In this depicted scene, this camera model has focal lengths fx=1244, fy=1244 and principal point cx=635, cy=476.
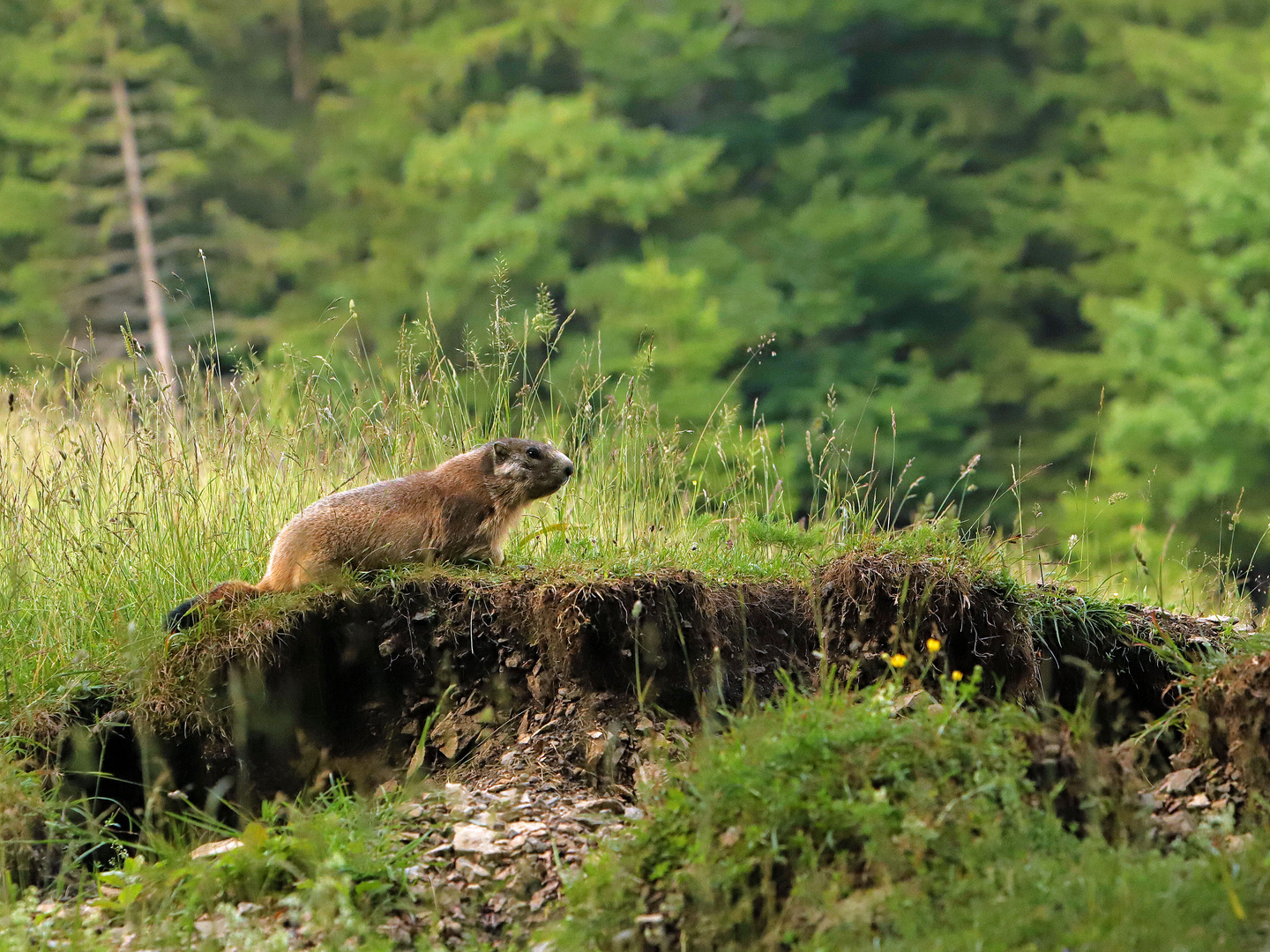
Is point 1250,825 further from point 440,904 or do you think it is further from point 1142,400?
point 1142,400

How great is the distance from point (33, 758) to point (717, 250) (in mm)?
17024

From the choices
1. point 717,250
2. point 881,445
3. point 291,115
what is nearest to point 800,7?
point 717,250

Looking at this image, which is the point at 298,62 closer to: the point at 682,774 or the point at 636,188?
the point at 636,188

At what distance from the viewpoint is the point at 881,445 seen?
19.7 meters

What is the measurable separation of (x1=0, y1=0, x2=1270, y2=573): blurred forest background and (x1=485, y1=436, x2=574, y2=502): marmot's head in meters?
11.7

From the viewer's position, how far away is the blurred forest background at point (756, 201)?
19.0 meters

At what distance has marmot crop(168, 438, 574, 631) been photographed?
5.26m

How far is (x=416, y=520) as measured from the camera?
550cm

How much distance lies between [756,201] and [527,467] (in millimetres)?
16928

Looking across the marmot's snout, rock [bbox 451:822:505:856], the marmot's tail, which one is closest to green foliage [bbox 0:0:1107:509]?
the marmot's snout

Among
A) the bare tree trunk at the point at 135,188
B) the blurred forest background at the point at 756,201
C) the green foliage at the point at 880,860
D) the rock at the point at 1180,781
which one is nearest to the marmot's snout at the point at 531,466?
the green foliage at the point at 880,860

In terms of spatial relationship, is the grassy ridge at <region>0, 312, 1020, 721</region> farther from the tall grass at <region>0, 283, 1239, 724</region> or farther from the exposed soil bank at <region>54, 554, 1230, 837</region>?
the exposed soil bank at <region>54, 554, 1230, 837</region>

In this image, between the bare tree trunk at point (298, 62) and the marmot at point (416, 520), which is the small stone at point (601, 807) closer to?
the marmot at point (416, 520)

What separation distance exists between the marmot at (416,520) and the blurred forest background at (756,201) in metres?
11.7
